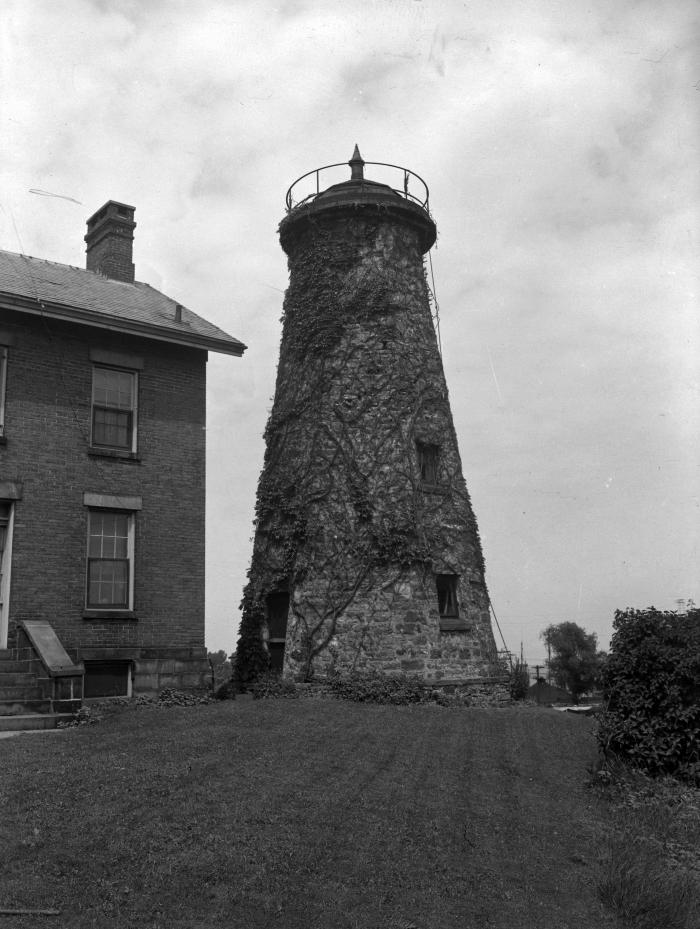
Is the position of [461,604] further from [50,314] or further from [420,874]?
[420,874]

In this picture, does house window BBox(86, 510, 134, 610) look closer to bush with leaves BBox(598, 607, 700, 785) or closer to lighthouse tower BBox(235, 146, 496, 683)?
lighthouse tower BBox(235, 146, 496, 683)

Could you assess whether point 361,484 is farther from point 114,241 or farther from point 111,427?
point 114,241

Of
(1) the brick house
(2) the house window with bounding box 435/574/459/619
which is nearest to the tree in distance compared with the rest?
(2) the house window with bounding box 435/574/459/619

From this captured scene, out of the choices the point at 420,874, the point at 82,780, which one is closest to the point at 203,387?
the point at 82,780

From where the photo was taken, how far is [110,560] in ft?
58.5

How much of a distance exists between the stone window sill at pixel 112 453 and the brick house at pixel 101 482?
4 cm

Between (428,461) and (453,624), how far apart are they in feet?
13.2

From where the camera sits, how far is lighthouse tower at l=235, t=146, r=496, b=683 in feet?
68.6

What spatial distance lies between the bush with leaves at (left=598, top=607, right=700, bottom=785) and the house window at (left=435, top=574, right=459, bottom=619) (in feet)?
29.3

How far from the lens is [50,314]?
1719cm

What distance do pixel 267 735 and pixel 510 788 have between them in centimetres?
353

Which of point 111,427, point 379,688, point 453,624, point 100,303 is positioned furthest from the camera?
point 453,624

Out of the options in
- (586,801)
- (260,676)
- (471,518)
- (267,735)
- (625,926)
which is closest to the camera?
(625,926)

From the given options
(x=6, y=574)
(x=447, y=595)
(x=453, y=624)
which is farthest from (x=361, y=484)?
(x=6, y=574)
